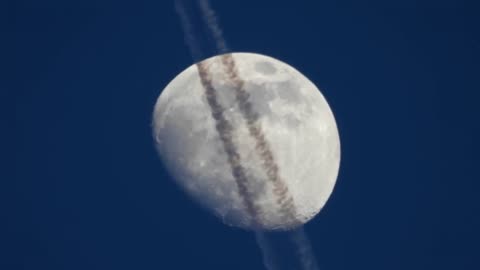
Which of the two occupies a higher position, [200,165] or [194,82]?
[194,82]

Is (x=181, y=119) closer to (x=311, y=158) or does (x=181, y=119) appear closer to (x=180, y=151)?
(x=180, y=151)

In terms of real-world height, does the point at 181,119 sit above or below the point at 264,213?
above

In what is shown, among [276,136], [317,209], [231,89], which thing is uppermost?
[231,89]

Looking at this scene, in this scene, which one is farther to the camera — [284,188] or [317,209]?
[317,209]

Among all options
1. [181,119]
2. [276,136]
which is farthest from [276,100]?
[181,119]

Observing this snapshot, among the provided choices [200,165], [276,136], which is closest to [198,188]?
[200,165]

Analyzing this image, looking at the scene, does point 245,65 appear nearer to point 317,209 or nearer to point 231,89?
point 231,89
